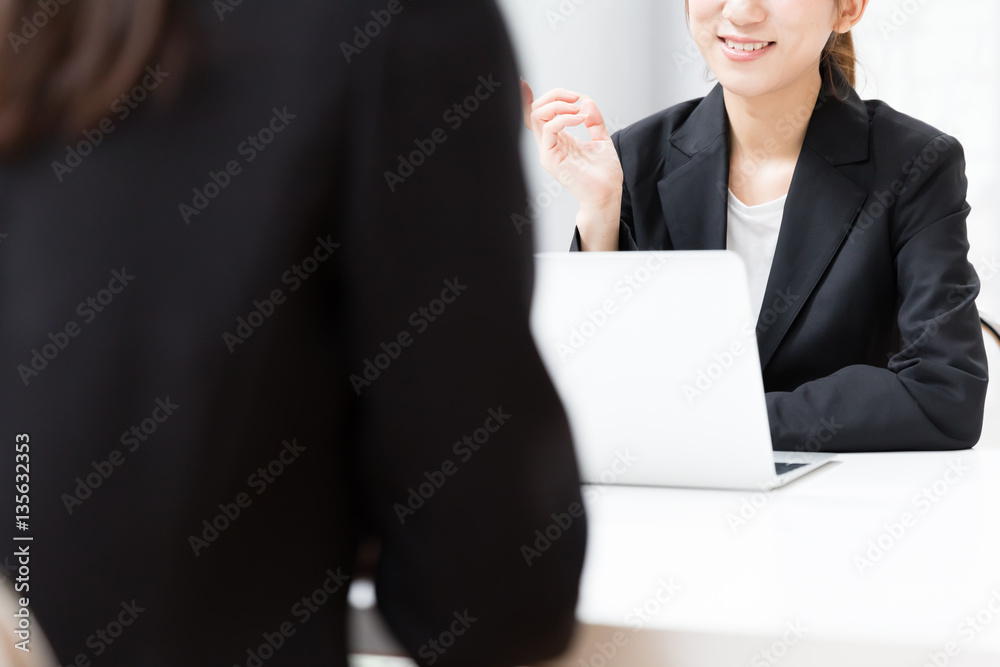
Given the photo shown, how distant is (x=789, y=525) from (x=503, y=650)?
0.35 meters

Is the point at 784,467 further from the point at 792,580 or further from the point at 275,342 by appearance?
the point at 275,342

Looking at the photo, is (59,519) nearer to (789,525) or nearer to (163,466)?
(163,466)

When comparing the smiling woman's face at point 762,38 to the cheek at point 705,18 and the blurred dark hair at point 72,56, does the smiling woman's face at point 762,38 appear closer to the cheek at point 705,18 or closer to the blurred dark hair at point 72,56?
the cheek at point 705,18

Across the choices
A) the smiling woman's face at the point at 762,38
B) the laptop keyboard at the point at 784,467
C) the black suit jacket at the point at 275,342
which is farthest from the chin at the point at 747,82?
the black suit jacket at the point at 275,342

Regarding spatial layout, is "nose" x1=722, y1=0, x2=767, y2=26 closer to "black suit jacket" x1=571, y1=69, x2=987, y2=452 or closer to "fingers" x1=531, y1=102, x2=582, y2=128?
"black suit jacket" x1=571, y1=69, x2=987, y2=452

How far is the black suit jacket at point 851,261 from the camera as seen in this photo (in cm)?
116

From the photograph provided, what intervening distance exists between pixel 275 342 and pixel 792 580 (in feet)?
1.28

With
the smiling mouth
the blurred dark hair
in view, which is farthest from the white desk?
the smiling mouth

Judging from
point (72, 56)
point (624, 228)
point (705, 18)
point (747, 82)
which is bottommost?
point (624, 228)

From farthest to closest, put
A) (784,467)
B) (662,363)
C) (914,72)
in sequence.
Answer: (914,72)
(784,467)
(662,363)

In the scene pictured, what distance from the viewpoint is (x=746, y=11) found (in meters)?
1.44

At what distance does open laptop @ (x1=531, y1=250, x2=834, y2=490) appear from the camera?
864mm

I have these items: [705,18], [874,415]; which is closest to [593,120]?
[705,18]

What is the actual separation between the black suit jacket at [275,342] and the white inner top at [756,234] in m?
1.16
